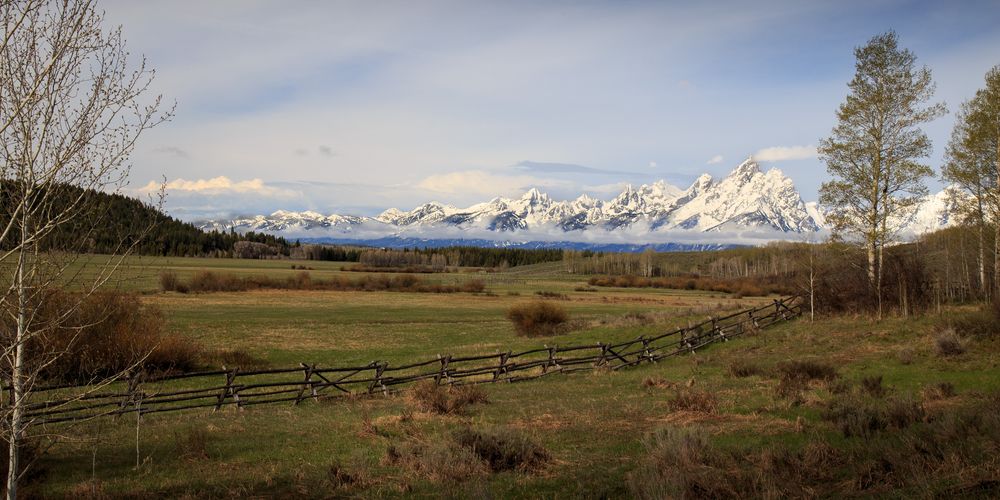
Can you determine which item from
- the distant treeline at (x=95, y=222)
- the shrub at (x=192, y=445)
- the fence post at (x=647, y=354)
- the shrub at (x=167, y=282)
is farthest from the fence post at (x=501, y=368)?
the shrub at (x=167, y=282)

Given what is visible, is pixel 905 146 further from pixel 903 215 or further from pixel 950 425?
pixel 950 425

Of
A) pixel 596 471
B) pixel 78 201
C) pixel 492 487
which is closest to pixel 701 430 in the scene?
pixel 596 471

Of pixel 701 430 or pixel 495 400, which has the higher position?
pixel 701 430

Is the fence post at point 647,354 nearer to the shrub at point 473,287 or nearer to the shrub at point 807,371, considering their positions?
the shrub at point 807,371

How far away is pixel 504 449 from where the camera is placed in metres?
10.8

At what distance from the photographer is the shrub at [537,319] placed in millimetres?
43700

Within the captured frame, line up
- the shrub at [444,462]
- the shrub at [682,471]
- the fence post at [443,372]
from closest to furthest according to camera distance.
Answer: the shrub at [682,471], the shrub at [444,462], the fence post at [443,372]

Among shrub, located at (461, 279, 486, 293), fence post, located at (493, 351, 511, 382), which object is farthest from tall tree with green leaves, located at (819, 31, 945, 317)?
shrub, located at (461, 279, 486, 293)

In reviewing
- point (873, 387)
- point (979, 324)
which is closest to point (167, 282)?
point (873, 387)

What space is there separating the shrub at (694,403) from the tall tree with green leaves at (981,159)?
18.3m

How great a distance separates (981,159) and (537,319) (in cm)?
2656

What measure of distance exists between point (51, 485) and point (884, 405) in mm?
15283

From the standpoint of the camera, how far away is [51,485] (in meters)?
10.1

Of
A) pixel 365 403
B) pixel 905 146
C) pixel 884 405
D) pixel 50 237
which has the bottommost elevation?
pixel 365 403
